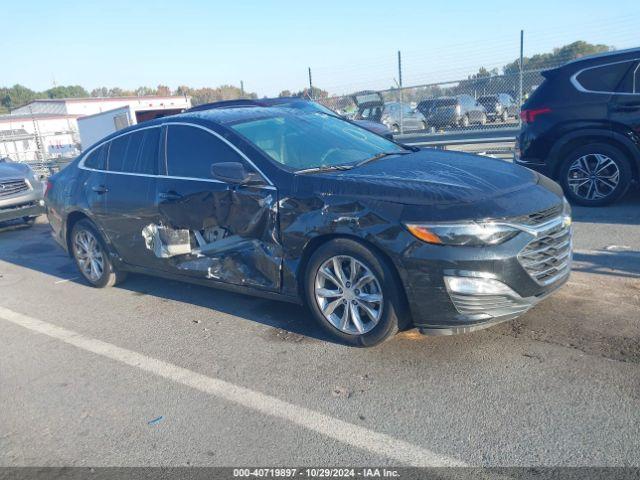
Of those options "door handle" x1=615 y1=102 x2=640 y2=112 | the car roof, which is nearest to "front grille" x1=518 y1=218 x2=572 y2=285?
"door handle" x1=615 y1=102 x2=640 y2=112

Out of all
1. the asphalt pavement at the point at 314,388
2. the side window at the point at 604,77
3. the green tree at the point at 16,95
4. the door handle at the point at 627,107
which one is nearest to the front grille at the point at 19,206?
the asphalt pavement at the point at 314,388

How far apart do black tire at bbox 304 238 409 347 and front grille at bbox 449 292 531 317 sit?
1.27 ft

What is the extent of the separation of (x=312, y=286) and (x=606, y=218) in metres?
4.41

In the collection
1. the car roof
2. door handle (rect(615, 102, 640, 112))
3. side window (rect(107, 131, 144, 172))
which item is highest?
the car roof

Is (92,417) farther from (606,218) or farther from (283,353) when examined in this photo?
(606,218)

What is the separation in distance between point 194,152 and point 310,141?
1.01m

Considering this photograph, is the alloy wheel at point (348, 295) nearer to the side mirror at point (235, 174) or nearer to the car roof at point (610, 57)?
the side mirror at point (235, 174)

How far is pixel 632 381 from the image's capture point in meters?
3.38

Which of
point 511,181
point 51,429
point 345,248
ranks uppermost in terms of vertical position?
point 511,181

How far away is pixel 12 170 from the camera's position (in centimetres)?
1059

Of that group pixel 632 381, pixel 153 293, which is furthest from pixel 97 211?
pixel 632 381

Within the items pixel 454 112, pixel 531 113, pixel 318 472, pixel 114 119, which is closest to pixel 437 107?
pixel 454 112

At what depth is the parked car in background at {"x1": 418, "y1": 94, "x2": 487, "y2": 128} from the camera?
1888cm

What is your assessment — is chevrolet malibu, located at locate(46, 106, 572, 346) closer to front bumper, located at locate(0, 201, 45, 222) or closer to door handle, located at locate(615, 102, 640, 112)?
door handle, located at locate(615, 102, 640, 112)
